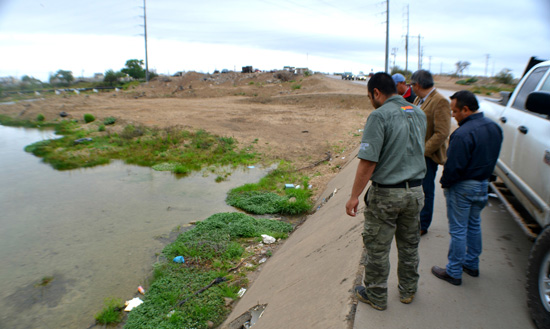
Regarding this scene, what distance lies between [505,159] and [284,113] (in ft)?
64.2

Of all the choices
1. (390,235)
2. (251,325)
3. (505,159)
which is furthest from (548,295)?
(251,325)

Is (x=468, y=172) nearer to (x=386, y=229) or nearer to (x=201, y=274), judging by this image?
(x=386, y=229)

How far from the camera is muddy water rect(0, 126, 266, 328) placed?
18.0ft

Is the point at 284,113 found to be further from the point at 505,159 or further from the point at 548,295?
the point at 548,295

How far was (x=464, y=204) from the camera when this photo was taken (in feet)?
9.78

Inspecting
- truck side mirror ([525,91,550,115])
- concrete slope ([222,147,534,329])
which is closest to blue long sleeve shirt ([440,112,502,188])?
truck side mirror ([525,91,550,115])

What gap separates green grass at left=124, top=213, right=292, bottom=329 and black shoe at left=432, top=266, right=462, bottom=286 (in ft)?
9.55

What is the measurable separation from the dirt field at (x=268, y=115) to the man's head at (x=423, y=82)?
6271 millimetres

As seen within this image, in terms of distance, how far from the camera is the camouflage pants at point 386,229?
2555mm

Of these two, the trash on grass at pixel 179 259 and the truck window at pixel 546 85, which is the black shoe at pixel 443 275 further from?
the trash on grass at pixel 179 259

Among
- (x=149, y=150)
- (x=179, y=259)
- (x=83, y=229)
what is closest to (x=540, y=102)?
(x=179, y=259)

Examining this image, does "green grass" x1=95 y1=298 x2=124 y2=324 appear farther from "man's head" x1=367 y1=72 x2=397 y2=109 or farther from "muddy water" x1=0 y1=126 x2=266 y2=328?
"man's head" x1=367 y1=72 x2=397 y2=109

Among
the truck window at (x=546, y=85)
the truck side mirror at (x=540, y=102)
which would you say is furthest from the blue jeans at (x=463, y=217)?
the truck window at (x=546, y=85)

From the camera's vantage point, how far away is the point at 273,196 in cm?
918
